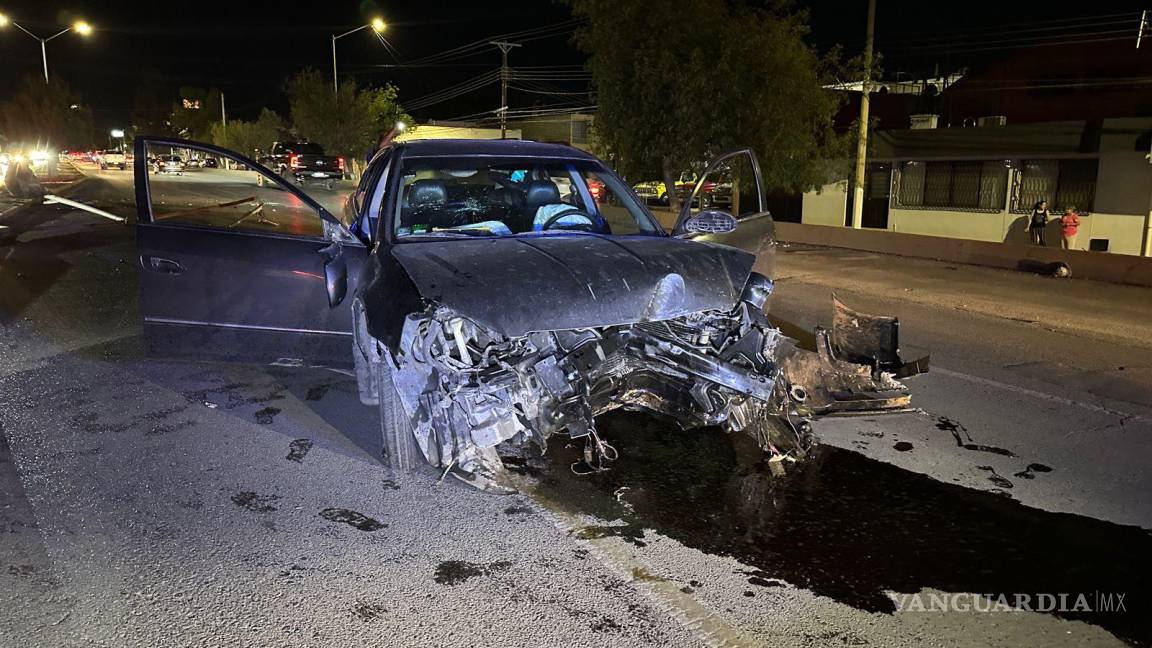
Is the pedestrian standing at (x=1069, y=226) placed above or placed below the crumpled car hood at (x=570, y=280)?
below

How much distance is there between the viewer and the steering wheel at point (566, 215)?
5.76 metres

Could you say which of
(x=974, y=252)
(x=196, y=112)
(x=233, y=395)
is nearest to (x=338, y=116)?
(x=974, y=252)

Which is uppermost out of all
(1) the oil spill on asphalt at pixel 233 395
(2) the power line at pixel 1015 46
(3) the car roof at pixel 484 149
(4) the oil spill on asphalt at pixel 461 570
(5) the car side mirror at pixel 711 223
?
(2) the power line at pixel 1015 46

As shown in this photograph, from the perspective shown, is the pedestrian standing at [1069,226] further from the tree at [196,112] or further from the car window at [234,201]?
the tree at [196,112]

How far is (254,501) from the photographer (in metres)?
4.24

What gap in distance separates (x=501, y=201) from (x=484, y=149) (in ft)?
1.23

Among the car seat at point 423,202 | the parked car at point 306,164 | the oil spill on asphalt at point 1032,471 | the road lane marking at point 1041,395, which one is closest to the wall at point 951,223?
the parked car at point 306,164

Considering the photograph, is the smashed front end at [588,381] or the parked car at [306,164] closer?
the smashed front end at [588,381]

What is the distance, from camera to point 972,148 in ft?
81.5

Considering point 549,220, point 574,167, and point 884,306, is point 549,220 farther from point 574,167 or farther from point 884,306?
point 884,306

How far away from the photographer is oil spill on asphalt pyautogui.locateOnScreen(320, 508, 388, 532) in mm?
3982

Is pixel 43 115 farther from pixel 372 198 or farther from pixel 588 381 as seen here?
pixel 588 381

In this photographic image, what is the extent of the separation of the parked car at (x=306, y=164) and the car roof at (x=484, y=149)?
21831mm

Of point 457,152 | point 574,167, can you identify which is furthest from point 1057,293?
point 457,152
